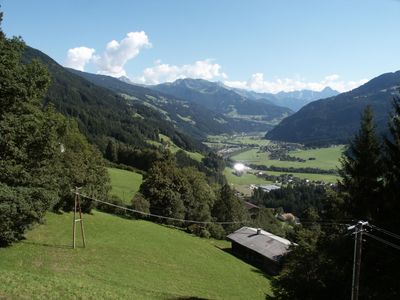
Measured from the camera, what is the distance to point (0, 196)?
2891 cm

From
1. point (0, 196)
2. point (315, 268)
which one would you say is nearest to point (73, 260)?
point (0, 196)

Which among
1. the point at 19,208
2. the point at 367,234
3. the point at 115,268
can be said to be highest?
the point at 367,234

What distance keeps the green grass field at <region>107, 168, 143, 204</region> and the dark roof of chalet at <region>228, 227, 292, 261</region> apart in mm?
23453

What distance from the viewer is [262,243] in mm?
64875

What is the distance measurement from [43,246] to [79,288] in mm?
14638

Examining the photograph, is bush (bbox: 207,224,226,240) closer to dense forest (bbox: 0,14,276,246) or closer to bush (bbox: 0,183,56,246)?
dense forest (bbox: 0,14,276,246)

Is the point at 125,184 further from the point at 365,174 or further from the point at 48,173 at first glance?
the point at 365,174

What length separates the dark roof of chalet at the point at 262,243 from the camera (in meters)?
60.8

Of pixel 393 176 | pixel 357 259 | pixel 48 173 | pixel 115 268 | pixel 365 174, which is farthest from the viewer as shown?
pixel 48 173

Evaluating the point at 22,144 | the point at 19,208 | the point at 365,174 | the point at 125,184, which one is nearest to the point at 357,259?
the point at 365,174

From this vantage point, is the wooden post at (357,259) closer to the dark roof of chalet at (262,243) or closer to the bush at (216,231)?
the dark roof of chalet at (262,243)

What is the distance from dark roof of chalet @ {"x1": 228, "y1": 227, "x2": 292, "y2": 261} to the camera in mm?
60781

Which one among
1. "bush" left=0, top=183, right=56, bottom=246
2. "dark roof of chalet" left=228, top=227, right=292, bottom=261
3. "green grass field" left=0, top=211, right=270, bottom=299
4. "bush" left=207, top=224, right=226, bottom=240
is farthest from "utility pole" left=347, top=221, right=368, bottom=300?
"bush" left=207, top=224, right=226, bottom=240

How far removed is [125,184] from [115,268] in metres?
59.8
